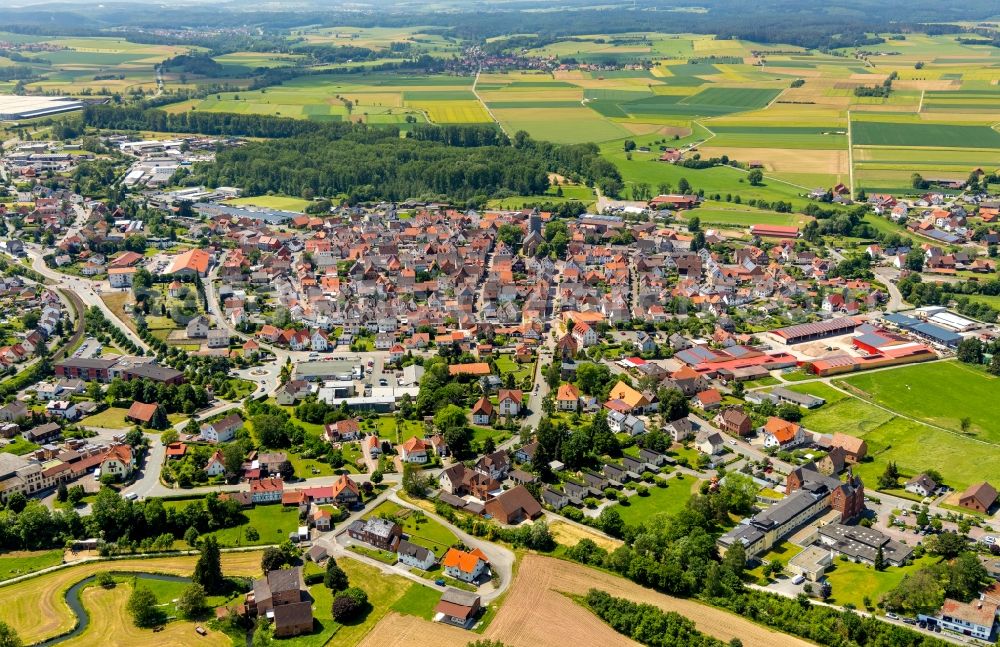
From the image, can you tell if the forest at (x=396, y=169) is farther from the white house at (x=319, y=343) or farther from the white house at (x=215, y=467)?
the white house at (x=215, y=467)

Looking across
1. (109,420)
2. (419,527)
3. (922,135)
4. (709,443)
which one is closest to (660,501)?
(709,443)

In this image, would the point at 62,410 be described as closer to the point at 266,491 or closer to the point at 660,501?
the point at 266,491

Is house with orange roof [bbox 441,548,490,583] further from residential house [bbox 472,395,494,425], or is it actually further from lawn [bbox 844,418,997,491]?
lawn [bbox 844,418,997,491]

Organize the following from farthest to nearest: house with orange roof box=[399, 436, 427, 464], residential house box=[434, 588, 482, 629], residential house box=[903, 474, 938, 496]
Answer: house with orange roof box=[399, 436, 427, 464] < residential house box=[903, 474, 938, 496] < residential house box=[434, 588, 482, 629]

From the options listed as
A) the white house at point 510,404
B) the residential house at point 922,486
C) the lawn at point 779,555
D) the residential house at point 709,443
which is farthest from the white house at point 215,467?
the residential house at point 922,486

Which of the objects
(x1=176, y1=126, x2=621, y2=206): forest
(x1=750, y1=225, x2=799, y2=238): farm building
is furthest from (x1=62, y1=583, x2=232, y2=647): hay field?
(x1=176, y1=126, x2=621, y2=206): forest

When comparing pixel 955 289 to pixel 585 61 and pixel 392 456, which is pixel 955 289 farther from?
pixel 585 61
